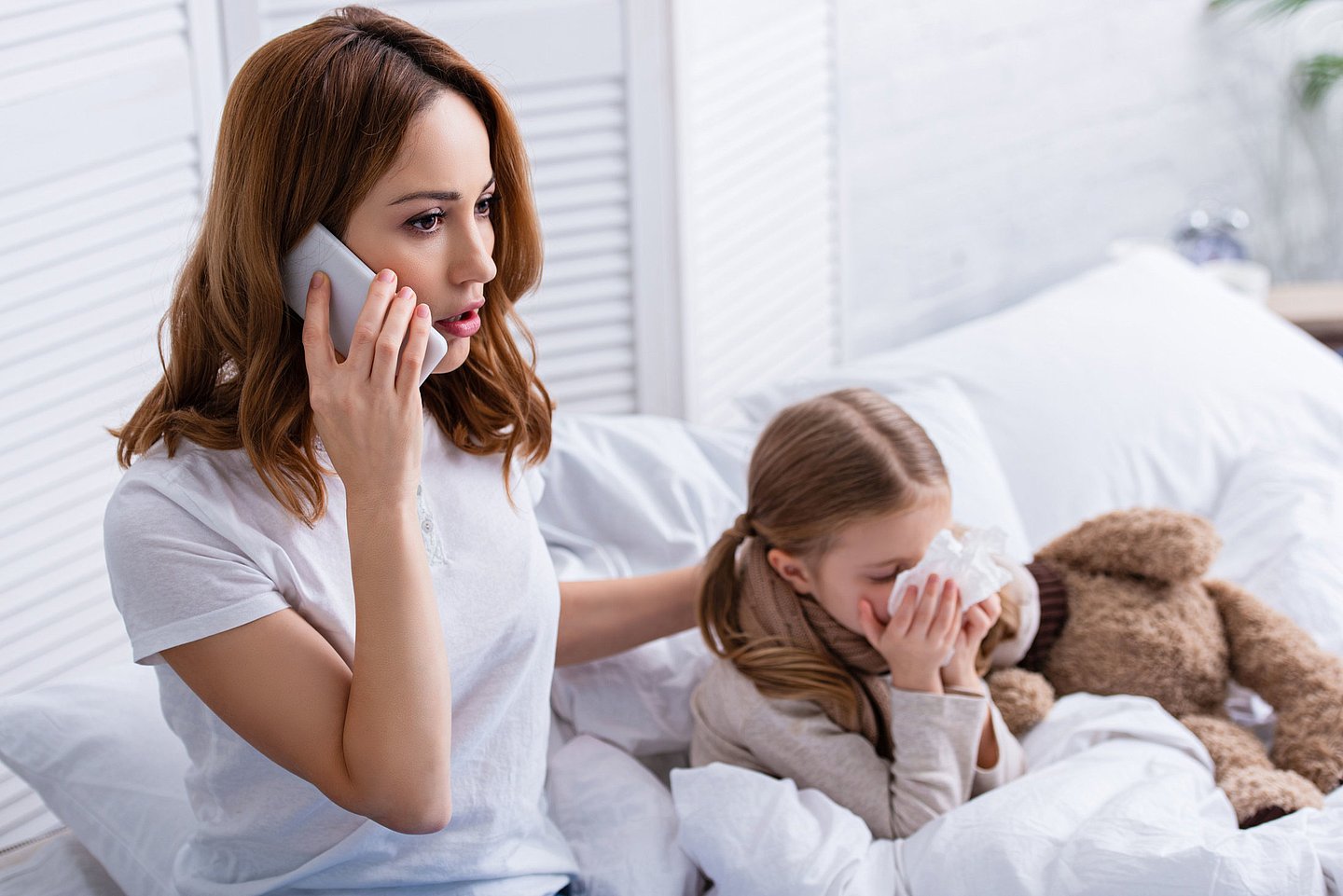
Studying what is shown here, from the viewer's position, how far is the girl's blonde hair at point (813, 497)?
1320mm

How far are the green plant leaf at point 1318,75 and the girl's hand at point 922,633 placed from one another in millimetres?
2355

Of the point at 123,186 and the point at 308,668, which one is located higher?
the point at 123,186

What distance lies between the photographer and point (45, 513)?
1544mm

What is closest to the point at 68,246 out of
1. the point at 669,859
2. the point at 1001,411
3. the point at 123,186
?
the point at 123,186

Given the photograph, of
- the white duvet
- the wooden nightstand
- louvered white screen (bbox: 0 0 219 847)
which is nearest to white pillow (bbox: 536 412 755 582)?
the white duvet

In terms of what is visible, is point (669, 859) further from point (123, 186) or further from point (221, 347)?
point (123, 186)

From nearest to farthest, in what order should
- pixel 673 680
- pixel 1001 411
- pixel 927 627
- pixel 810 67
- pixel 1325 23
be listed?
pixel 927 627
pixel 673 680
pixel 1001 411
pixel 810 67
pixel 1325 23

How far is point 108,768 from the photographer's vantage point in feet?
4.42

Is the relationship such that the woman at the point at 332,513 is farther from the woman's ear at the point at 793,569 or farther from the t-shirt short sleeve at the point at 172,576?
the woman's ear at the point at 793,569

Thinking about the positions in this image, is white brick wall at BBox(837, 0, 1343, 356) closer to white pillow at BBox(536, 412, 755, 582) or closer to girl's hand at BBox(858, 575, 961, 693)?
white pillow at BBox(536, 412, 755, 582)

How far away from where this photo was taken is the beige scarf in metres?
1.35

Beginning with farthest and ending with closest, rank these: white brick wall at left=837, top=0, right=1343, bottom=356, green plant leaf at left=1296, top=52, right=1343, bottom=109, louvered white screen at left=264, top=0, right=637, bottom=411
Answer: green plant leaf at left=1296, top=52, right=1343, bottom=109, white brick wall at left=837, top=0, right=1343, bottom=356, louvered white screen at left=264, top=0, right=637, bottom=411

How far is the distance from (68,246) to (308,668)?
795 millimetres

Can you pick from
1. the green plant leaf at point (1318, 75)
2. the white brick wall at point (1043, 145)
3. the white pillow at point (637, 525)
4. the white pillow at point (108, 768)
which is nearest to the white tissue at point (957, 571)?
the white pillow at point (637, 525)
